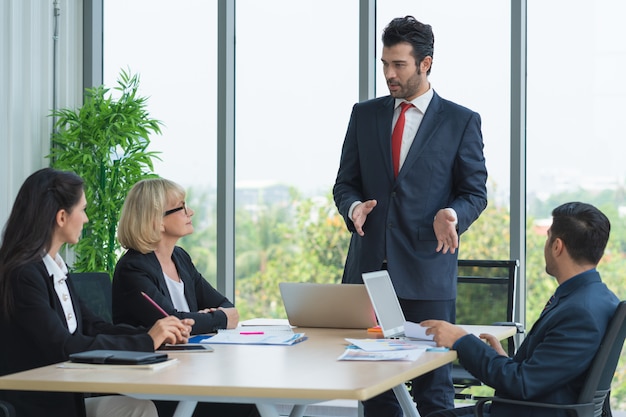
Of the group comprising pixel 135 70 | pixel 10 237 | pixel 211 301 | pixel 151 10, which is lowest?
pixel 211 301

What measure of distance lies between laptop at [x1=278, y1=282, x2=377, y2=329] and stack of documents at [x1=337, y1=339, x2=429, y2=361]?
1.22ft

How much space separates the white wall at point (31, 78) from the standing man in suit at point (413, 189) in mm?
2638

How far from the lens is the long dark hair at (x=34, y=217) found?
2.86 meters

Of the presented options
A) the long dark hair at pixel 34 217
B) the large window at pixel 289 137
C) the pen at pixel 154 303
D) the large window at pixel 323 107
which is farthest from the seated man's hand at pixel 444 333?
the large window at pixel 289 137

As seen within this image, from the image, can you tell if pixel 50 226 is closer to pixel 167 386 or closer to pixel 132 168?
pixel 167 386

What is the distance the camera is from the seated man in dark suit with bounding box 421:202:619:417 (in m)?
2.62

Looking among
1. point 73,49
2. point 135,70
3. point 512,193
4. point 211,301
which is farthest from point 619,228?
point 73,49

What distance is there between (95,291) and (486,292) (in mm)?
1961

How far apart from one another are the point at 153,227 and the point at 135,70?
2.89 m

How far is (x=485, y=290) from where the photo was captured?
15.7ft

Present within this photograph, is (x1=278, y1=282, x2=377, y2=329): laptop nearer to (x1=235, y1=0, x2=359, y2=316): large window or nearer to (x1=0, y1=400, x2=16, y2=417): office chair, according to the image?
(x1=0, y1=400, x2=16, y2=417): office chair

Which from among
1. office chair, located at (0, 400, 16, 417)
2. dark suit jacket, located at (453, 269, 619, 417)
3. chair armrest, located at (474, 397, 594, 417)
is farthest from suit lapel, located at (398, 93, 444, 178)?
office chair, located at (0, 400, 16, 417)

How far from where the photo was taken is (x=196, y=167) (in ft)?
20.2

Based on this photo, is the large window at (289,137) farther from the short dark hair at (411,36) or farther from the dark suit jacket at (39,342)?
the dark suit jacket at (39,342)
